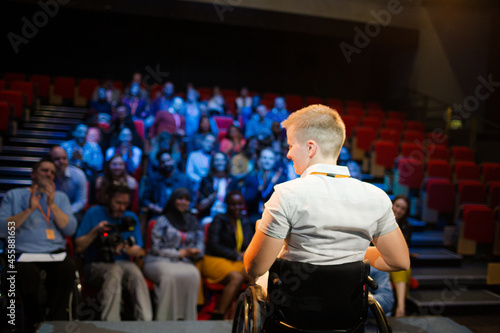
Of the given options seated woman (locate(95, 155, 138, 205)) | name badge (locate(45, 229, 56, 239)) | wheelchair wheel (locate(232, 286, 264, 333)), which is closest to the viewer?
wheelchair wheel (locate(232, 286, 264, 333))

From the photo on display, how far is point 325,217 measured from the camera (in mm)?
1189

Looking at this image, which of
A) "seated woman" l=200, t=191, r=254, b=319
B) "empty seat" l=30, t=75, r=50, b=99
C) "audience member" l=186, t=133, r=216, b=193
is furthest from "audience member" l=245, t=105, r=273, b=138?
"empty seat" l=30, t=75, r=50, b=99

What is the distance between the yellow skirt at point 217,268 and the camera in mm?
3043

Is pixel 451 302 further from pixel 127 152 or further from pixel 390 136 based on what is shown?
pixel 127 152

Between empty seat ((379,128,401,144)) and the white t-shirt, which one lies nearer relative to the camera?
the white t-shirt

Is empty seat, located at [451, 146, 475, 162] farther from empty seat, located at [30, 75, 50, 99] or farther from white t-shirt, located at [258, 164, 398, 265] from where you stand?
empty seat, located at [30, 75, 50, 99]

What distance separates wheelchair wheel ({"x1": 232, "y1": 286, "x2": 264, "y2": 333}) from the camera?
129 cm

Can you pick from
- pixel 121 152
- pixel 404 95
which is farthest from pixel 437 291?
pixel 404 95

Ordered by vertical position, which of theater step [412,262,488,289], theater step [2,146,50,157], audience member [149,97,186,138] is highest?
audience member [149,97,186,138]

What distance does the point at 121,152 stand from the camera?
412 centimetres

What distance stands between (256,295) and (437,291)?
2827 millimetres

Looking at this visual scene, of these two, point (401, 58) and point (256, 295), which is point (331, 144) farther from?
point (401, 58)

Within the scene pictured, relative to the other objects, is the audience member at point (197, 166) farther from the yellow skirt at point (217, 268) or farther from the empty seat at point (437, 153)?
the empty seat at point (437, 153)

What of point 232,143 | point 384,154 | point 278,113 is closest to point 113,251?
point 232,143
